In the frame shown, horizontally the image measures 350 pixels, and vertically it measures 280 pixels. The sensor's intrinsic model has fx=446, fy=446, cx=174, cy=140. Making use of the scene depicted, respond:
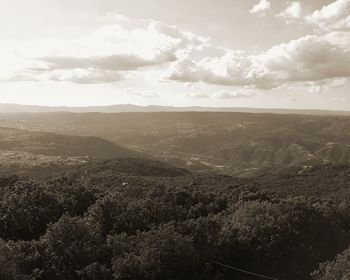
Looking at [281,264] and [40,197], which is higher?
[40,197]

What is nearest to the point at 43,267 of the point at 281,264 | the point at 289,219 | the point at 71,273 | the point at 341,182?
the point at 71,273

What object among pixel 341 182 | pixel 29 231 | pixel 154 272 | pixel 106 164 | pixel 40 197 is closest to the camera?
pixel 154 272

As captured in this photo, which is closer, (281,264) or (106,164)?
(281,264)

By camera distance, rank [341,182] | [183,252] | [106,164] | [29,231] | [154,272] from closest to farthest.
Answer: [154,272]
[183,252]
[29,231]
[341,182]
[106,164]

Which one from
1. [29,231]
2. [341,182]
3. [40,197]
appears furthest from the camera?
[341,182]

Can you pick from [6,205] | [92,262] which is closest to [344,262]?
[92,262]

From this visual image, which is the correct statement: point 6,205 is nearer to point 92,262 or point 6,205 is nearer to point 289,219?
point 92,262

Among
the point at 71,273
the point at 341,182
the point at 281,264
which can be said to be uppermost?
the point at 71,273

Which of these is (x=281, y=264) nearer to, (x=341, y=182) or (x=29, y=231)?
(x=29, y=231)

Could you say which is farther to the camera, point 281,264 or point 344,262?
point 281,264
